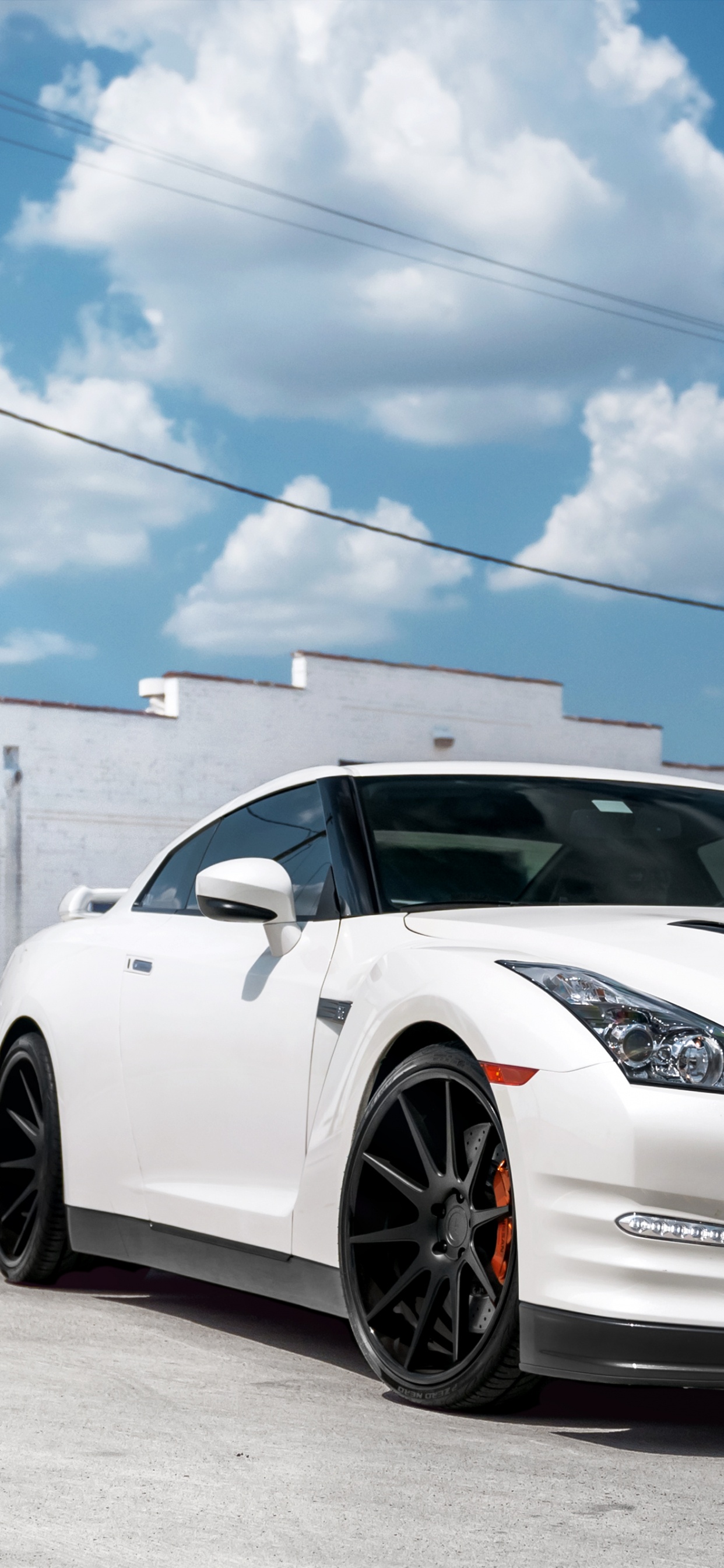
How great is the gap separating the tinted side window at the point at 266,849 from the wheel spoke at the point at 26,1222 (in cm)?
102

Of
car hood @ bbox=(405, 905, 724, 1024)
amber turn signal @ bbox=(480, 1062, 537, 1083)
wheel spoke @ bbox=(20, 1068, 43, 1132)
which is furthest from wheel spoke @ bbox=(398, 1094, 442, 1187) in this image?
wheel spoke @ bbox=(20, 1068, 43, 1132)

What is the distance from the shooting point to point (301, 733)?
3334cm

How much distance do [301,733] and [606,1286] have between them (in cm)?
2982

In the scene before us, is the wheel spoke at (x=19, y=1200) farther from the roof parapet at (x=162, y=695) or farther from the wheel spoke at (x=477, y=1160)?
the roof parapet at (x=162, y=695)

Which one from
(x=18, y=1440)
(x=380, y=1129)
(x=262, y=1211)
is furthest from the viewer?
(x=262, y=1211)

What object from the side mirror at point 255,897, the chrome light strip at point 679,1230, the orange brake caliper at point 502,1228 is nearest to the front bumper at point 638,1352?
the chrome light strip at point 679,1230

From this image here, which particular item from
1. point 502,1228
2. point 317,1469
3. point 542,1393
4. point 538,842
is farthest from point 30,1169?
point 317,1469

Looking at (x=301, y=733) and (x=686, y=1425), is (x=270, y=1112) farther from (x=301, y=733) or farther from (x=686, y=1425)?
(x=301, y=733)

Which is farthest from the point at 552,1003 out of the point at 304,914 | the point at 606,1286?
the point at 304,914

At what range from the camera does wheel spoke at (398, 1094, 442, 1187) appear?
4.06 metres

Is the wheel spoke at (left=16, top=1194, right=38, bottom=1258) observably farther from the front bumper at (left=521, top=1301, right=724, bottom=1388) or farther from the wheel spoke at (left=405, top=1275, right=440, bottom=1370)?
the front bumper at (left=521, top=1301, right=724, bottom=1388)

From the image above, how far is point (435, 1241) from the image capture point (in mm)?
4047

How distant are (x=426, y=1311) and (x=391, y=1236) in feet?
0.67

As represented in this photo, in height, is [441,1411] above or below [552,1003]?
below
